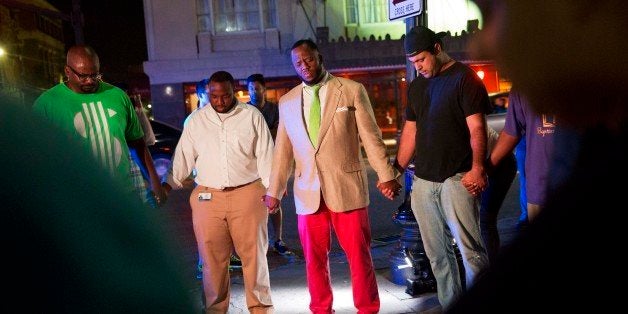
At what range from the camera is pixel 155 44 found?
23.5 metres

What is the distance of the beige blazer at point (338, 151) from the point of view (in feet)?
16.6

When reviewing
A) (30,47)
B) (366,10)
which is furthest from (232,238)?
(30,47)

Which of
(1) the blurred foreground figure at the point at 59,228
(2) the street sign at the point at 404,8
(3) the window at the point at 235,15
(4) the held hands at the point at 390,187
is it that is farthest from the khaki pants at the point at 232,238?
(3) the window at the point at 235,15

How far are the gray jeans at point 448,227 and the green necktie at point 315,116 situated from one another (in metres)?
0.80

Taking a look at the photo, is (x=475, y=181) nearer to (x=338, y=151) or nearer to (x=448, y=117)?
(x=448, y=117)

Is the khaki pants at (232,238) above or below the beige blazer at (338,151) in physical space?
below

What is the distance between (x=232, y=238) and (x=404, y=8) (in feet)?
8.23

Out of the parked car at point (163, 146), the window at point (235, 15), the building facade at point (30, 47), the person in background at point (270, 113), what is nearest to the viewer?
the person in background at point (270, 113)

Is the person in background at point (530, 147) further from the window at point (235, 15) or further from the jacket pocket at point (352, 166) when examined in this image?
the window at point (235, 15)

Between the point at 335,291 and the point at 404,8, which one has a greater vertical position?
the point at 404,8

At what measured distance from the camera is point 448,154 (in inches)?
187

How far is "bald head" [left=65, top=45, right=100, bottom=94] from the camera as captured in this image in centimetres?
476

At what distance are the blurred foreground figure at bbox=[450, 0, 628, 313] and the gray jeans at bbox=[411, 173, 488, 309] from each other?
10.5ft

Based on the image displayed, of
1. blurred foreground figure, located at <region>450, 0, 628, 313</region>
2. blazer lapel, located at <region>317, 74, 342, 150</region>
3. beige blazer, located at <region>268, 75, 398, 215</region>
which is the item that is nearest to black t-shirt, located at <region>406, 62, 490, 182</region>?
beige blazer, located at <region>268, 75, 398, 215</region>
